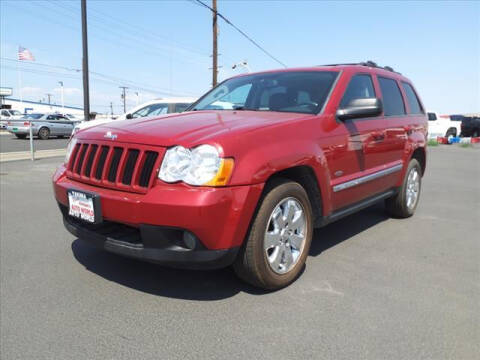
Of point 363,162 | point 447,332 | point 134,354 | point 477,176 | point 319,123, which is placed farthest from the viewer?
point 477,176

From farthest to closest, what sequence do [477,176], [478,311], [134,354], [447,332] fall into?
[477,176] → [478,311] → [447,332] → [134,354]

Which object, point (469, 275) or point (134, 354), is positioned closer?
point (134, 354)

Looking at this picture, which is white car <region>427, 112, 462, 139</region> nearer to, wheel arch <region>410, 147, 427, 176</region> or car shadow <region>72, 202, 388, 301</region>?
wheel arch <region>410, 147, 427, 176</region>

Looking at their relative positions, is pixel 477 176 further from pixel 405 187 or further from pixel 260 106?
pixel 260 106

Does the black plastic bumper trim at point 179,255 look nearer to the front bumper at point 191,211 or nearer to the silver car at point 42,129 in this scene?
the front bumper at point 191,211

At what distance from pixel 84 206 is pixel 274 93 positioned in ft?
6.73

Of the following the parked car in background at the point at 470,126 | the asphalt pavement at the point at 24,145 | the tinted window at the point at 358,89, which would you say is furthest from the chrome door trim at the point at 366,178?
the parked car in background at the point at 470,126

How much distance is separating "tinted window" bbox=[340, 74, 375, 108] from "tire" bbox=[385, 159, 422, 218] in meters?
1.29

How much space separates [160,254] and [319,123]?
64.3 inches

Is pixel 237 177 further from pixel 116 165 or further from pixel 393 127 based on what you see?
pixel 393 127

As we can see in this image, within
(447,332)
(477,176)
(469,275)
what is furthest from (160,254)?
(477,176)

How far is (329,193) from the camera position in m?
3.30

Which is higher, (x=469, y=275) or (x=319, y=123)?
(x=319, y=123)

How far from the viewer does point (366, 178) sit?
3.88m
